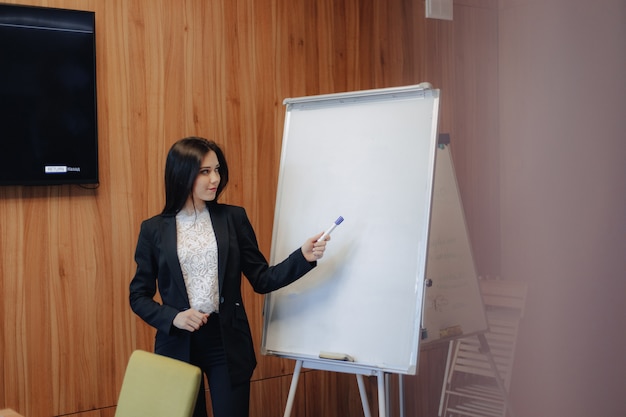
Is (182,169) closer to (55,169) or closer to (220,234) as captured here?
(220,234)

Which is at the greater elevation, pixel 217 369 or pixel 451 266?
pixel 451 266

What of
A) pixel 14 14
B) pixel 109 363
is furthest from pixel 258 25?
pixel 109 363

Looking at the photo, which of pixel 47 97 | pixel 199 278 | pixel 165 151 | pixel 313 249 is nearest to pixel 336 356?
pixel 313 249

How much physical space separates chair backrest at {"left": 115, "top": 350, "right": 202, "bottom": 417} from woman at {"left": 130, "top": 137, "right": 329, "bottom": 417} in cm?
47

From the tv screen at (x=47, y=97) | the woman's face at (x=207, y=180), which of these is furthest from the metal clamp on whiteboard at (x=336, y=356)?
the tv screen at (x=47, y=97)

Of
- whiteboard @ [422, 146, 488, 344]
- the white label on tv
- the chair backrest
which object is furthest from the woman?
whiteboard @ [422, 146, 488, 344]

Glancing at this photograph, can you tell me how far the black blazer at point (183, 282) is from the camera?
8.45ft

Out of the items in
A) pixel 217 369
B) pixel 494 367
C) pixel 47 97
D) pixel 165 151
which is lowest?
pixel 494 367

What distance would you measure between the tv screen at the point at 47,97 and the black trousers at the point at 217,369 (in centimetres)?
95

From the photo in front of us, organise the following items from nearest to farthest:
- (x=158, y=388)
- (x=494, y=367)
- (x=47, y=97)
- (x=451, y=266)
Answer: (x=158, y=388) → (x=47, y=97) → (x=494, y=367) → (x=451, y=266)

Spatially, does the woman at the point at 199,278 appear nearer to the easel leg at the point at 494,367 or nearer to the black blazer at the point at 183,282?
the black blazer at the point at 183,282

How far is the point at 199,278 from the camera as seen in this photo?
8.54ft

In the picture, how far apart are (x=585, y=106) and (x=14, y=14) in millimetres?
2169

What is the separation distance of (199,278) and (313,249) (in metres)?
0.43
